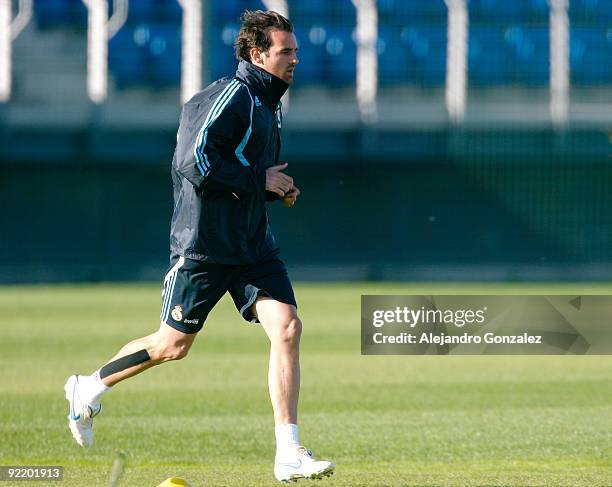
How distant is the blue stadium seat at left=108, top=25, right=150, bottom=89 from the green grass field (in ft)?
57.8

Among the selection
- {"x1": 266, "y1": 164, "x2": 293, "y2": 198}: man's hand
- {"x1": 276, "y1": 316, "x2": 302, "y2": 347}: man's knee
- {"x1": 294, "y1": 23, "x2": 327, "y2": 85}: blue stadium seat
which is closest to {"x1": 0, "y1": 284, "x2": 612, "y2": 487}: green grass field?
{"x1": 276, "y1": 316, "x2": 302, "y2": 347}: man's knee

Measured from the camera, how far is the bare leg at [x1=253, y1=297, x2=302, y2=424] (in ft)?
19.1

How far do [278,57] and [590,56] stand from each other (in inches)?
1151

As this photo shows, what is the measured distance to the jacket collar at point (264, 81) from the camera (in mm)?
5914

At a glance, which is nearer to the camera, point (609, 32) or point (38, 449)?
point (38, 449)

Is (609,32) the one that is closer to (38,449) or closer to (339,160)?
(339,160)

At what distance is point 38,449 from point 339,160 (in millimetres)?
24537

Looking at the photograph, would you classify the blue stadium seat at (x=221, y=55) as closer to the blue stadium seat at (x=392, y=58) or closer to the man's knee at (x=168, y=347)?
the blue stadium seat at (x=392, y=58)

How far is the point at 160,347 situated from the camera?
6.08 meters

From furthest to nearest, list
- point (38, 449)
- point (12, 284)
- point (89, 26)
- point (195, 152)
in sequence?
point (89, 26), point (12, 284), point (38, 449), point (195, 152)

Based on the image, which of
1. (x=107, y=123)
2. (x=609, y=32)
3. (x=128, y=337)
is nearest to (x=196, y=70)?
(x=107, y=123)

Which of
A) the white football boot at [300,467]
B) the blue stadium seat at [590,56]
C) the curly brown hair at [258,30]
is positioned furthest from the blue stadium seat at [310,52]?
the white football boot at [300,467]

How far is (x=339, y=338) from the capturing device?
51.3 feet

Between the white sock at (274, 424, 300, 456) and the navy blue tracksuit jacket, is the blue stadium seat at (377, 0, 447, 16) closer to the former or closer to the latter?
the navy blue tracksuit jacket
